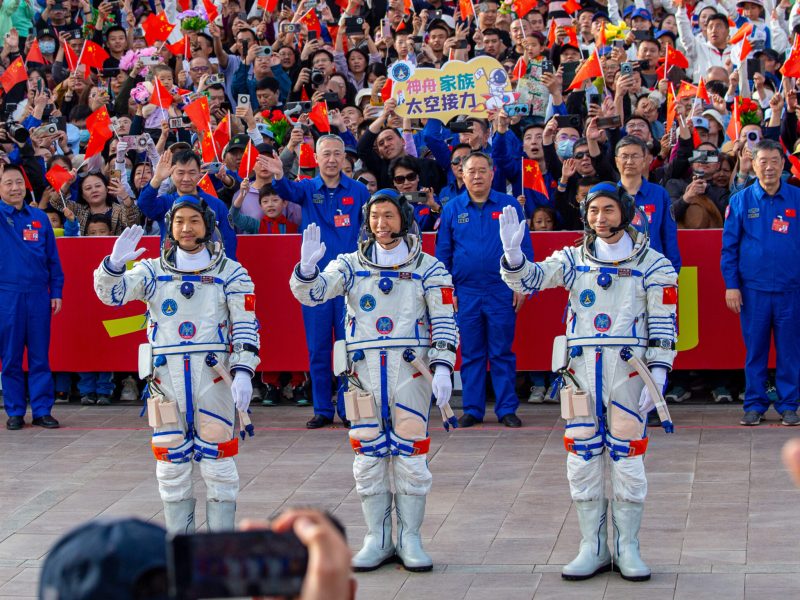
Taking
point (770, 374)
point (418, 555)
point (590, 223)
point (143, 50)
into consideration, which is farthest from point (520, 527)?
point (143, 50)

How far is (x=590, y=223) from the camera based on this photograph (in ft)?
25.6

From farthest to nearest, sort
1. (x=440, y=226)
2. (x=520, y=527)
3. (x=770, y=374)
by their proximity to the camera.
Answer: (x=770, y=374) → (x=440, y=226) → (x=520, y=527)

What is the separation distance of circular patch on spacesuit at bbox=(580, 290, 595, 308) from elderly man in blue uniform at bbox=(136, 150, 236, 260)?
12.7 ft

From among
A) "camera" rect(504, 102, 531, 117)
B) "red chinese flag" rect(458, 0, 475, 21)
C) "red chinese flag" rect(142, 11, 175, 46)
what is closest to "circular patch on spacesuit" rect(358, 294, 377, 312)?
"camera" rect(504, 102, 531, 117)

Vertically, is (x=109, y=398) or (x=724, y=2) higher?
(x=724, y=2)

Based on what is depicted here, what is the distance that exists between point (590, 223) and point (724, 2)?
9973 millimetres

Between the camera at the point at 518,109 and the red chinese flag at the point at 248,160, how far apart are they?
2.32 meters

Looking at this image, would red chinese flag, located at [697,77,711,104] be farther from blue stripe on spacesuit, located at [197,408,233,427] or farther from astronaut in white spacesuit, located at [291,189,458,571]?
blue stripe on spacesuit, located at [197,408,233,427]

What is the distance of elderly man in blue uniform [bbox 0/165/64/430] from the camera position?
11656 mm

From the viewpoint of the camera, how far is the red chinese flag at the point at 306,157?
12.3m

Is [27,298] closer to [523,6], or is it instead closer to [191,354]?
[191,354]

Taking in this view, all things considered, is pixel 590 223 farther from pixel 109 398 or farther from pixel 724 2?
pixel 724 2

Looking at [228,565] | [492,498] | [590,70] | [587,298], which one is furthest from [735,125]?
[228,565]

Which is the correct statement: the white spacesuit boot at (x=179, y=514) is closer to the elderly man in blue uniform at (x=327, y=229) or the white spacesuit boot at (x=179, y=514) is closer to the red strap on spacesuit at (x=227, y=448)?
the red strap on spacesuit at (x=227, y=448)
